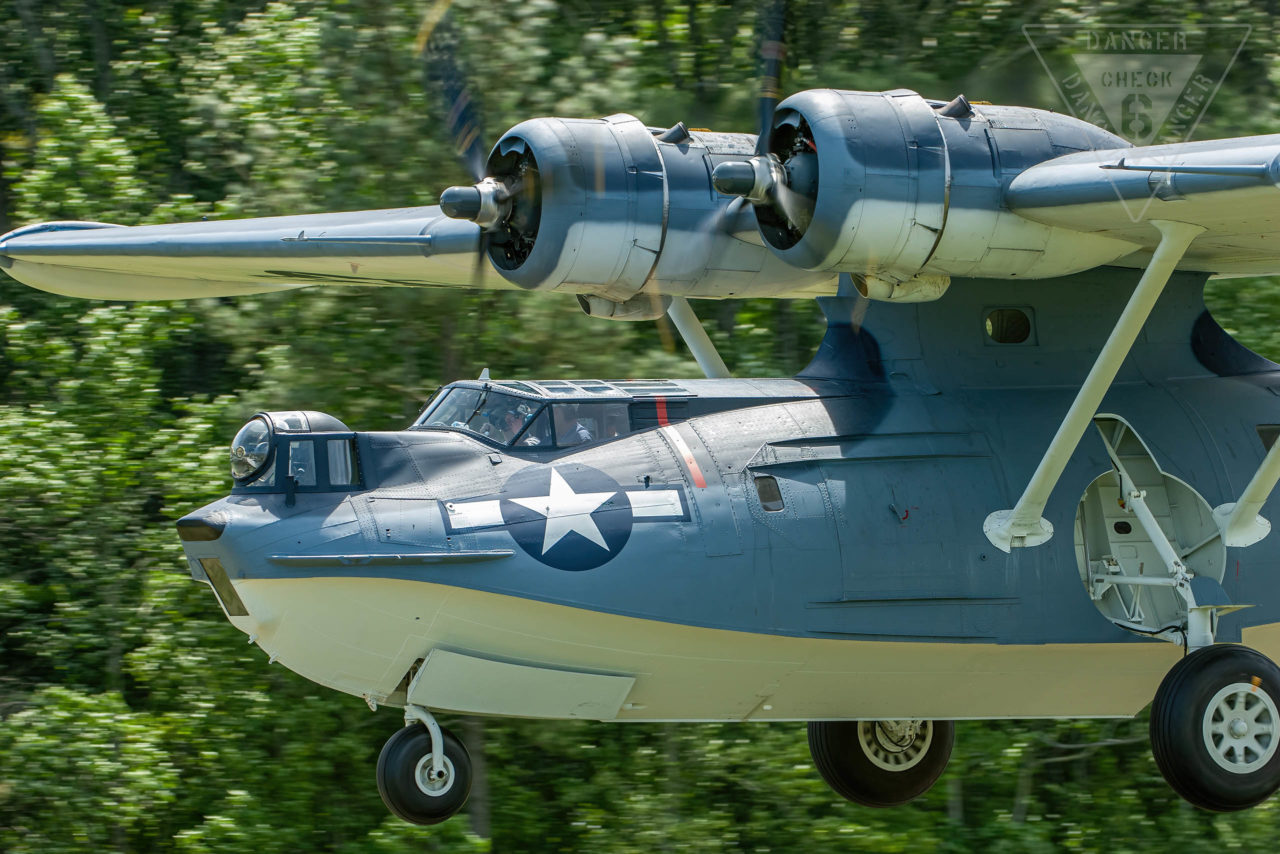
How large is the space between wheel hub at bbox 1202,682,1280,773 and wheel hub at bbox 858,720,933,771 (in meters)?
2.71

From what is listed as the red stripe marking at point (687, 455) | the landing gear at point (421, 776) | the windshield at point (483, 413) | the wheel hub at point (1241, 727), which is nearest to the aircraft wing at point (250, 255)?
the windshield at point (483, 413)

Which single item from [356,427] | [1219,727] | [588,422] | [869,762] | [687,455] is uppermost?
[588,422]

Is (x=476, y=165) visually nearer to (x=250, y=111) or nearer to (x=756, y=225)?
(x=756, y=225)

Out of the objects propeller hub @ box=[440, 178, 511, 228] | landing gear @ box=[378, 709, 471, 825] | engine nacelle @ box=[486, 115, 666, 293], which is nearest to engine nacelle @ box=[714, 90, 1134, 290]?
engine nacelle @ box=[486, 115, 666, 293]

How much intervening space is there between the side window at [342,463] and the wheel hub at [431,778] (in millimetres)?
1627

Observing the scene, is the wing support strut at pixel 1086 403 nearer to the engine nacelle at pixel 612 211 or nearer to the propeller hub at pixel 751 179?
the engine nacelle at pixel 612 211

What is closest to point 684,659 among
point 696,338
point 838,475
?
point 838,475

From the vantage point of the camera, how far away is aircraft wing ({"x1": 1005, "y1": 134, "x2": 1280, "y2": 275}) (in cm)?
797

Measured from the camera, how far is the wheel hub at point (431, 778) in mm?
8805

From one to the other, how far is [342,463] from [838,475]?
2.92 metres

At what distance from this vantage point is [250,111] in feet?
53.7

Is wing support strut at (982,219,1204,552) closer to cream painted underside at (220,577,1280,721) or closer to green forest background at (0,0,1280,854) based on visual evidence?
cream painted underside at (220,577,1280,721)

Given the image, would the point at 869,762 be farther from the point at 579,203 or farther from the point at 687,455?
the point at 579,203

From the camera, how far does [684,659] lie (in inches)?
355
